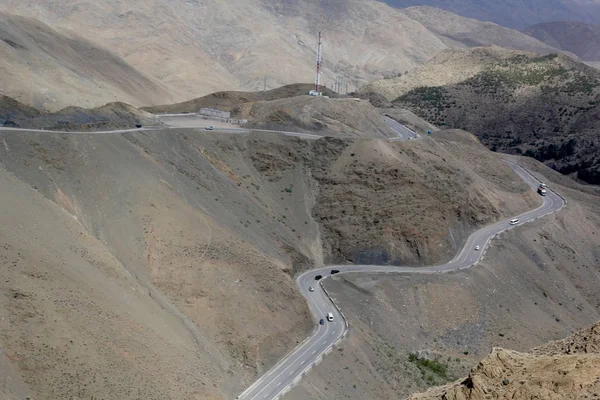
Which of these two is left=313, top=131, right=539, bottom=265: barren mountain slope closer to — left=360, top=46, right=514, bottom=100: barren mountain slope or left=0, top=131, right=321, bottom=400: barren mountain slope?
left=0, top=131, right=321, bottom=400: barren mountain slope

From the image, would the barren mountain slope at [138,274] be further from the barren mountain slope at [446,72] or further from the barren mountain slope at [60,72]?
the barren mountain slope at [446,72]

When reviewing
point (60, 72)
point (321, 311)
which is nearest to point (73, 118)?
point (321, 311)

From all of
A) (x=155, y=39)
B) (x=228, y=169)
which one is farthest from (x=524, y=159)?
(x=155, y=39)

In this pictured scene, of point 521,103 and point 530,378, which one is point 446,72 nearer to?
point 521,103

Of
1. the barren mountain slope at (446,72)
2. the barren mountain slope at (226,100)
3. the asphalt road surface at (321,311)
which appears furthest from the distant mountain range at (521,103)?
the asphalt road surface at (321,311)

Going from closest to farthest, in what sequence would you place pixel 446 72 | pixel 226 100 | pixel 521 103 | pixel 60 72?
Answer: pixel 226 100
pixel 60 72
pixel 521 103
pixel 446 72

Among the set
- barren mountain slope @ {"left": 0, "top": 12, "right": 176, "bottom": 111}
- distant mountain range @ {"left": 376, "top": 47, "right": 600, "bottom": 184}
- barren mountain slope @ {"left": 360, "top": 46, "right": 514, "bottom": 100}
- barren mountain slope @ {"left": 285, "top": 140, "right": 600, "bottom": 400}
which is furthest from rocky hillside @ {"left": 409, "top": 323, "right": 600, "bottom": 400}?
barren mountain slope @ {"left": 360, "top": 46, "right": 514, "bottom": 100}
